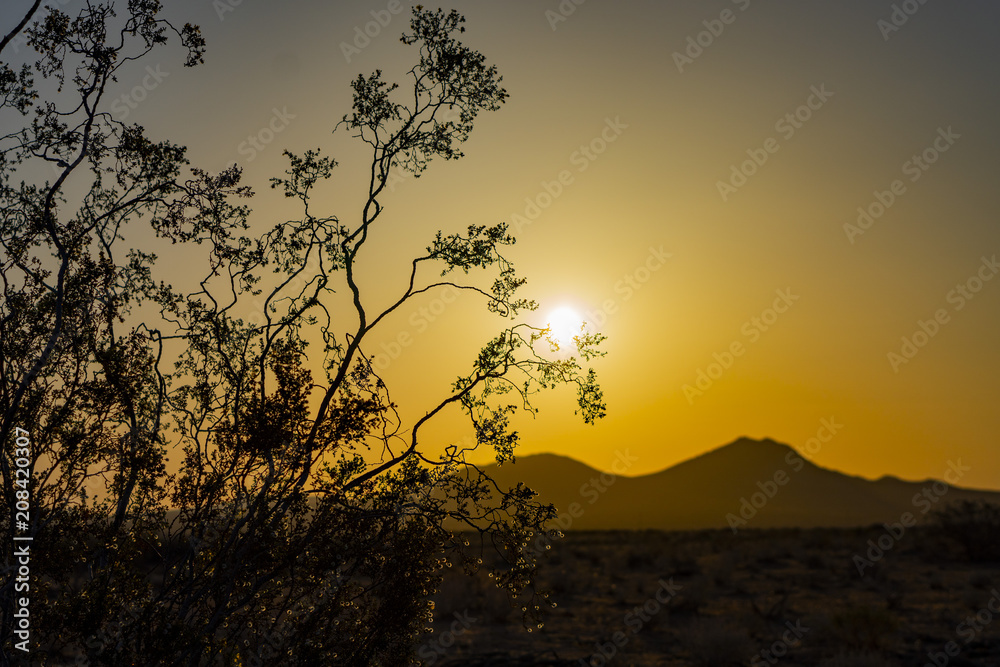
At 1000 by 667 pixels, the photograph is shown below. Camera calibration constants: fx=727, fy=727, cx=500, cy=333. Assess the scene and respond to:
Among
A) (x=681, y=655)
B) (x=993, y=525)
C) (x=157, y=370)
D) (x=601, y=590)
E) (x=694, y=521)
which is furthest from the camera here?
(x=694, y=521)

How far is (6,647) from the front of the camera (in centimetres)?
693

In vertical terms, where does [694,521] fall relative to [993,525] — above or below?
above

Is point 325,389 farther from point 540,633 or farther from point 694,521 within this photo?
point 694,521

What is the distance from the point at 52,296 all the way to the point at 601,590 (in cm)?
2557

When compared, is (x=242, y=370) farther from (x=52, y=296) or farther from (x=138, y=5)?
(x=138, y=5)

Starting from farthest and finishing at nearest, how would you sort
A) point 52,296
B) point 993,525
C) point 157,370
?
1. point 993,525
2. point 157,370
3. point 52,296

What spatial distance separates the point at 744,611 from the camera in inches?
916

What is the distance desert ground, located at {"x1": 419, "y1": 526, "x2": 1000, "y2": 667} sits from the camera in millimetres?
17359

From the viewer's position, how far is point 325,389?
7.14 metres

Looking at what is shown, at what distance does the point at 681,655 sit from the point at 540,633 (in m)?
4.69

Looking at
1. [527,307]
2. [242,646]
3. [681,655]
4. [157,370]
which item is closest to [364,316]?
[527,307]

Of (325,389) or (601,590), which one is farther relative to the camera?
(601,590)

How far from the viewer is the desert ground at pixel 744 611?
17.4m

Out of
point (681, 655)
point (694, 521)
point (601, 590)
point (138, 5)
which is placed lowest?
point (681, 655)
